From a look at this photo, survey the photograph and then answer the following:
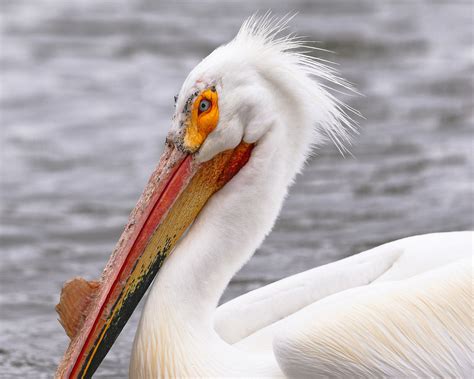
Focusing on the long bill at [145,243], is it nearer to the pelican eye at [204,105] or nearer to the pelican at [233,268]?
the pelican at [233,268]

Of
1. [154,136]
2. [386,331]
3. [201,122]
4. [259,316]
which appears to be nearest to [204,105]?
[201,122]

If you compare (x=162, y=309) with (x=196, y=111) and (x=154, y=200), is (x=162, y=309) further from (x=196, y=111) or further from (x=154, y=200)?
(x=196, y=111)

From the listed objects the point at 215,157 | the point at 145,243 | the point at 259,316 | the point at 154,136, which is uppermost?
the point at 154,136

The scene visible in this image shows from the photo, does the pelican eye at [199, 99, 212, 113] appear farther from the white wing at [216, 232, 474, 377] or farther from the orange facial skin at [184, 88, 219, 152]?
the white wing at [216, 232, 474, 377]

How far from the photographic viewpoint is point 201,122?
155 inches

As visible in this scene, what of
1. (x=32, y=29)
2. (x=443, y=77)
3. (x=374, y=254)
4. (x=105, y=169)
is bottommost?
(x=374, y=254)

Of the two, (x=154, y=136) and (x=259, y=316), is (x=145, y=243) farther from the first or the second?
(x=154, y=136)

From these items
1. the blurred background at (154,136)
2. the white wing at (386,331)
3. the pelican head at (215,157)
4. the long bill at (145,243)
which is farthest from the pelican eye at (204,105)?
the blurred background at (154,136)

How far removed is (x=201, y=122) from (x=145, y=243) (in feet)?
1.55

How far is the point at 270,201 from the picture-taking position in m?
4.03

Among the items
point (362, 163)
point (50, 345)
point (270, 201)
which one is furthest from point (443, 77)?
point (270, 201)

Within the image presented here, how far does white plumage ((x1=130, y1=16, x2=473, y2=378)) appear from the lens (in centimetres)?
375

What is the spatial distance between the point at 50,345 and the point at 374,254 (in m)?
1.93

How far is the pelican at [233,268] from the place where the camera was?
379cm
